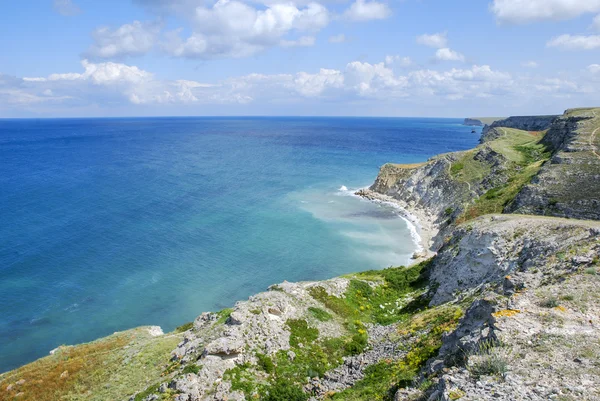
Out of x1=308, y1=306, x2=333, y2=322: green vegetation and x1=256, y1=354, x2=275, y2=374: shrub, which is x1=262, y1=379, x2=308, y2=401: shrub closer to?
x1=256, y1=354, x2=275, y2=374: shrub

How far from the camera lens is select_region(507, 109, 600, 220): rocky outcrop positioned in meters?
46.5

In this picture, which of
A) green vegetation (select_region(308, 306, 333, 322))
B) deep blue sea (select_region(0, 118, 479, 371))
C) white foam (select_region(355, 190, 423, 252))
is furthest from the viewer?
white foam (select_region(355, 190, 423, 252))

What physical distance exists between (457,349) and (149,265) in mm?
56263

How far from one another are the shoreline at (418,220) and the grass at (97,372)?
151 feet

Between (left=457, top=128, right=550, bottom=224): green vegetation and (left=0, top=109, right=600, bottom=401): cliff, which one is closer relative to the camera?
(left=0, top=109, right=600, bottom=401): cliff

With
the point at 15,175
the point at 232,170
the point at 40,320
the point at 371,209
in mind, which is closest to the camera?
the point at 40,320

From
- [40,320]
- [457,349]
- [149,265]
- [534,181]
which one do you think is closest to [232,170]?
[149,265]

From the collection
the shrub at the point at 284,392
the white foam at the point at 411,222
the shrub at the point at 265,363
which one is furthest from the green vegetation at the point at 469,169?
the shrub at the point at 284,392

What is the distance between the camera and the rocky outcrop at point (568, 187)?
46469 mm

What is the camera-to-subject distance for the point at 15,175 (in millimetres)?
123562

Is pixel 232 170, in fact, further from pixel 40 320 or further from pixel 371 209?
pixel 40 320

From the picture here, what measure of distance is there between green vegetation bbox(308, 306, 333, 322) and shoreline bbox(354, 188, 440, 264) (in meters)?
33.3

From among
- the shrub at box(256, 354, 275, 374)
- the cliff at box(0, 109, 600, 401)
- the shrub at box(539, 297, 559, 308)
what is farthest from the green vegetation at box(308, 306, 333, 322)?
the shrub at box(539, 297, 559, 308)

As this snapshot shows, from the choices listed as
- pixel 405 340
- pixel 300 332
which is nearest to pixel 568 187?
pixel 405 340
